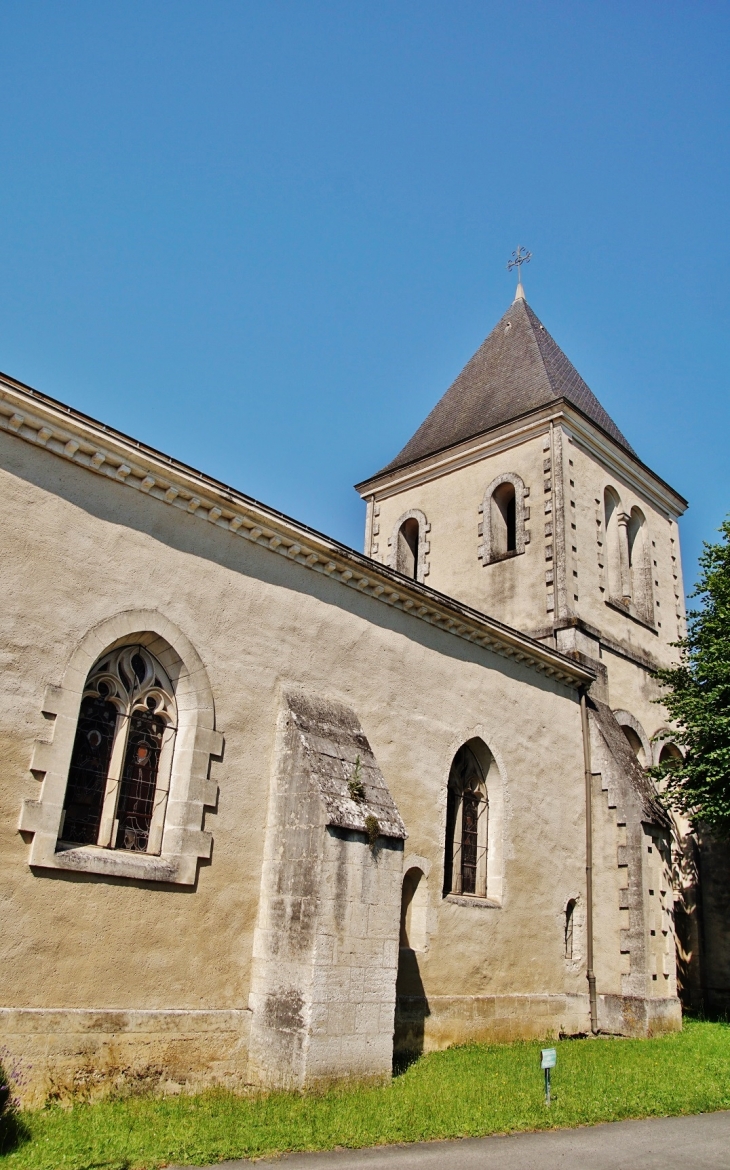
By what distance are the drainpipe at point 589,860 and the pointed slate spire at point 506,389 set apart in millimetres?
6822

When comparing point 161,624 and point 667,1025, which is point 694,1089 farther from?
point 161,624

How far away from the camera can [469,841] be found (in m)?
12.5

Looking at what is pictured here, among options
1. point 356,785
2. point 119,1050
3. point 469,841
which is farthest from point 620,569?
point 119,1050

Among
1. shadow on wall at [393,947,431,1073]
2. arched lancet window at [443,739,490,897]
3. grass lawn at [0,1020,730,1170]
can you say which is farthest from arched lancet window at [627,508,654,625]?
shadow on wall at [393,947,431,1073]

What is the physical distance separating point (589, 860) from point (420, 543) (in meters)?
8.06

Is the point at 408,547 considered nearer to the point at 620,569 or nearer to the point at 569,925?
the point at 620,569

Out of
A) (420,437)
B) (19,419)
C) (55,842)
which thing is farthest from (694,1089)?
(420,437)

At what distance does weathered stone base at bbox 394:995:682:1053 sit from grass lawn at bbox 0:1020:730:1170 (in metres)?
0.36

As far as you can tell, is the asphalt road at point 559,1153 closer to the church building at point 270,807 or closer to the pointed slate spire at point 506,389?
the church building at point 270,807

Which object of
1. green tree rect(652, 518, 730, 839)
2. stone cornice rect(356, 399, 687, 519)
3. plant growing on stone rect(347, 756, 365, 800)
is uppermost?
stone cornice rect(356, 399, 687, 519)

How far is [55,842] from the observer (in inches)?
295

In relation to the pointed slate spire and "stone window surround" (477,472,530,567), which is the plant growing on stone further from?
the pointed slate spire

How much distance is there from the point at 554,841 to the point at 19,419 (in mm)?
9784

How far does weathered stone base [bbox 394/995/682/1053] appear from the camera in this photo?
10.5 metres
